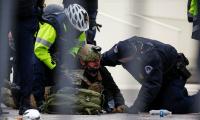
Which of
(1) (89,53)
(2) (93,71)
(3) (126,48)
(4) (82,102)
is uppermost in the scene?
(3) (126,48)

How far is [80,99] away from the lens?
4539 mm

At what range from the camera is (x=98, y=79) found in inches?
193

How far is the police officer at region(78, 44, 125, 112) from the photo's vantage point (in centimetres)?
483

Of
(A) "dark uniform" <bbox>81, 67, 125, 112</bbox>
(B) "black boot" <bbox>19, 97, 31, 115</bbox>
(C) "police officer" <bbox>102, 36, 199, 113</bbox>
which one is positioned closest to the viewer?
(B) "black boot" <bbox>19, 97, 31, 115</bbox>

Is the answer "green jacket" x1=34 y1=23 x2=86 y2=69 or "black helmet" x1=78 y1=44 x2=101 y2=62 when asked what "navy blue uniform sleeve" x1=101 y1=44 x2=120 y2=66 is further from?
"green jacket" x1=34 y1=23 x2=86 y2=69

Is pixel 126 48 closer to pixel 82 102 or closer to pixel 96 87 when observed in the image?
pixel 82 102

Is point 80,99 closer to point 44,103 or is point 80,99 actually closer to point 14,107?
point 44,103

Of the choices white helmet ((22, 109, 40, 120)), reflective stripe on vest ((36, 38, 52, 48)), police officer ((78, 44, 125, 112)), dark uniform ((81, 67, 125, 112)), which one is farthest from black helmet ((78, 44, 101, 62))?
white helmet ((22, 109, 40, 120))

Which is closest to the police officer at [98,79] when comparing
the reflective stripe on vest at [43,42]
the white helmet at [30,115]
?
the reflective stripe on vest at [43,42]

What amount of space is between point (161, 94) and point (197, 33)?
313cm

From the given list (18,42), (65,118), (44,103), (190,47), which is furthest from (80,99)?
(190,47)

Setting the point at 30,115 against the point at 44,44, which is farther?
the point at 44,44

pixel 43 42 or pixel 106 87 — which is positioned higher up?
pixel 43 42

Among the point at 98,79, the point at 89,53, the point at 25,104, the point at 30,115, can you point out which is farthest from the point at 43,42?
the point at 30,115
